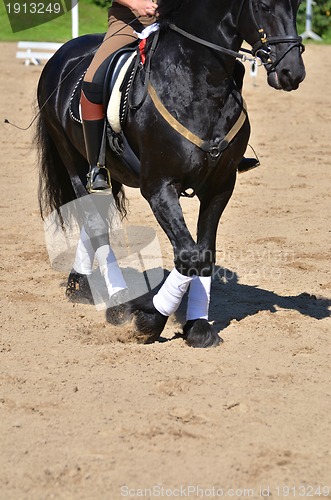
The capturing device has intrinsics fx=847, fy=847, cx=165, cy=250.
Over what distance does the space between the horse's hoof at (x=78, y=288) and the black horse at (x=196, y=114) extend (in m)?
0.89

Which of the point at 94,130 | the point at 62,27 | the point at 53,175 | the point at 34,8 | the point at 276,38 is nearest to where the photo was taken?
the point at 276,38

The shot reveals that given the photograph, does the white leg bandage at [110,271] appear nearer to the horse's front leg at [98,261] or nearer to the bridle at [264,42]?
the horse's front leg at [98,261]

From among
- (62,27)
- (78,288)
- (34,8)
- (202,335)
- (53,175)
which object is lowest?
(62,27)

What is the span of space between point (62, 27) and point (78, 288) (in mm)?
15824

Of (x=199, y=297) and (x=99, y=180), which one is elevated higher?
(x=99, y=180)

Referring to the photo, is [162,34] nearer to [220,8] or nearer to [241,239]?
[220,8]

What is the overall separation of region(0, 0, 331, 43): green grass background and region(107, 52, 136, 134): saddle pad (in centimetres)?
1447

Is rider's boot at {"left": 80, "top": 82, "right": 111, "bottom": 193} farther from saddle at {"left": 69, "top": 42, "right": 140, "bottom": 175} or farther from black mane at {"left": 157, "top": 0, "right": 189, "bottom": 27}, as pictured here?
black mane at {"left": 157, "top": 0, "right": 189, "bottom": 27}

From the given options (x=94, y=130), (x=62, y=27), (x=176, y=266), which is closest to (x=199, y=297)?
(x=176, y=266)

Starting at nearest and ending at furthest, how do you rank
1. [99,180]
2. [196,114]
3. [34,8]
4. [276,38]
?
[276,38] → [196,114] → [99,180] → [34,8]

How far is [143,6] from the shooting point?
16.1 ft

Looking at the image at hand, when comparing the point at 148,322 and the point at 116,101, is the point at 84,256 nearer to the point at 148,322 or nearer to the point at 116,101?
the point at 148,322

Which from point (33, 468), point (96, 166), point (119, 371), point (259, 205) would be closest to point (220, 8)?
point (96, 166)

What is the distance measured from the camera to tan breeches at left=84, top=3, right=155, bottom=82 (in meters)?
5.20
